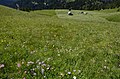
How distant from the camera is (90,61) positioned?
11133 mm

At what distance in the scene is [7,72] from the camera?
343 inches

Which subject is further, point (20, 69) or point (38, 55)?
point (38, 55)

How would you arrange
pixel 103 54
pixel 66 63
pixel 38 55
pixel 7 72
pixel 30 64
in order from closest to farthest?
pixel 7 72 → pixel 30 64 → pixel 66 63 → pixel 38 55 → pixel 103 54

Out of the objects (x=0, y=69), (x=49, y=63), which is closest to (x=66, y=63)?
(x=49, y=63)

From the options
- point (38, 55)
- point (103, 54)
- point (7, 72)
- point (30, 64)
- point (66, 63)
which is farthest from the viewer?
point (103, 54)

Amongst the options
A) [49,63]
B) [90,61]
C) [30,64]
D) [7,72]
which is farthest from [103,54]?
[7,72]

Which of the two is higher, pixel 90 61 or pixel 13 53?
pixel 13 53

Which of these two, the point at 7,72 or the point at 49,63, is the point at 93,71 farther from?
the point at 7,72

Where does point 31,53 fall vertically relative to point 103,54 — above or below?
above

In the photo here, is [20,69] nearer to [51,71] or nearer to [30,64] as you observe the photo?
[30,64]

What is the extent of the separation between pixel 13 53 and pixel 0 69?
200 centimetres

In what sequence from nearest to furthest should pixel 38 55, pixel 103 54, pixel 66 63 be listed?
pixel 66 63 < pixel 38 55 < pixel 103 54

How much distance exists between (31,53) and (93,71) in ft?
10.9

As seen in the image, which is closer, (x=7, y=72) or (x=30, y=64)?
(x=7, y=72)
